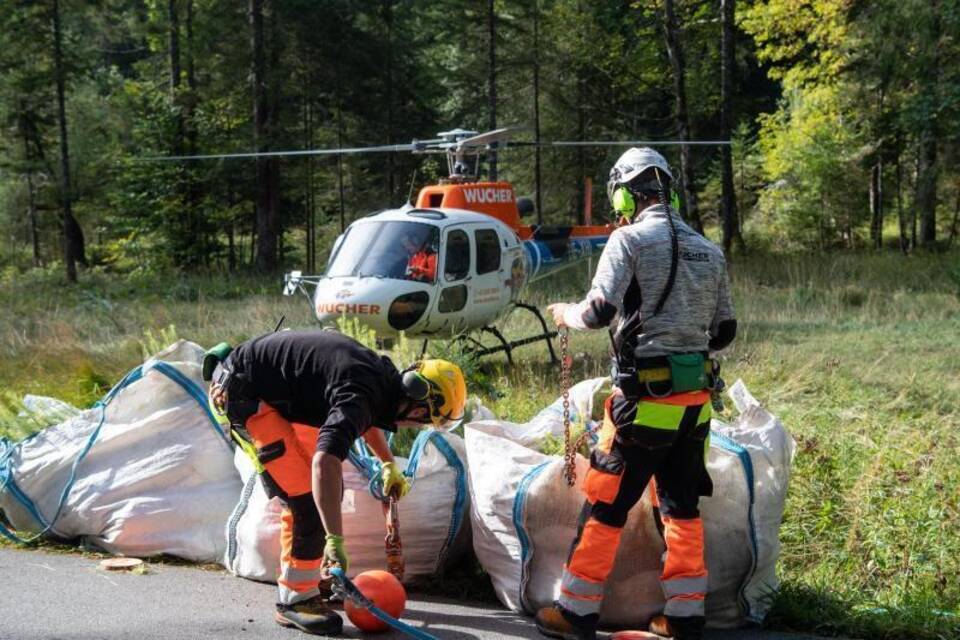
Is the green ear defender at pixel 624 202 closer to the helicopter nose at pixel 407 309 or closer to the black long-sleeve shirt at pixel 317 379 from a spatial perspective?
the black long-sleeve shirt at pixel 317 379

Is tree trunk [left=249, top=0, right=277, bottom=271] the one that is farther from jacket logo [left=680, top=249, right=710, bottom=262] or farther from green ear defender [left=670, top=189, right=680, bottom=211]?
jacket logo [left=680, top=249, right=710, bottom=262]

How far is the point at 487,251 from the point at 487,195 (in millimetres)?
1476

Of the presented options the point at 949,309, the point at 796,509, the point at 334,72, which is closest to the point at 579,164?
the point at 334,72

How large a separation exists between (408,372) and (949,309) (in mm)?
13884

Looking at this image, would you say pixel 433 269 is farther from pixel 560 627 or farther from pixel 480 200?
pixel 560 627

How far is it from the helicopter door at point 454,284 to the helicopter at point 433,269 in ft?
0.04

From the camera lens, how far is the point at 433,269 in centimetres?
1176

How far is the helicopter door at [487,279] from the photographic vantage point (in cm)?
1238

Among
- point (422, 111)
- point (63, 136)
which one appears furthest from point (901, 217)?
point (63, 136)

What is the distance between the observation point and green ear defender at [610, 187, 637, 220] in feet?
15.4

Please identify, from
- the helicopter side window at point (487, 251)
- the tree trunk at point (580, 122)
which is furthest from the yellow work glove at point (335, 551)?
the tree trunk at point (580, 122)

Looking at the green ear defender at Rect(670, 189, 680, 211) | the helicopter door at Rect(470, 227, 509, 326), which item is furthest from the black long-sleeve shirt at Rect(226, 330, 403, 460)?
the helicopter door at Rect(470, 227, 509, 326)

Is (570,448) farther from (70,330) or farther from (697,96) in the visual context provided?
(697,96)

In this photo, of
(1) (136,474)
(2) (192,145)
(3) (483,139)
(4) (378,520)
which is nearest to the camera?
(4) (378,520)
